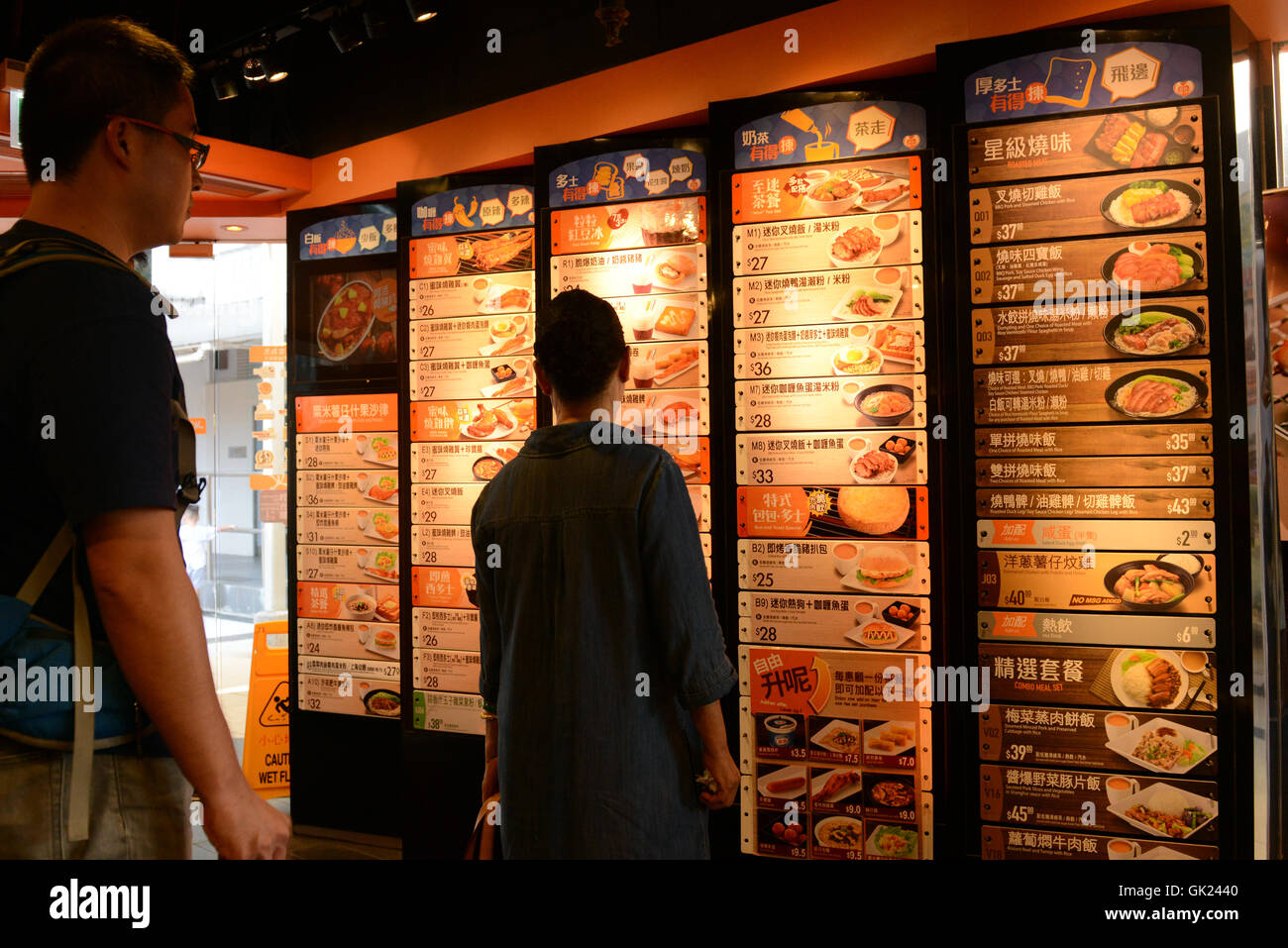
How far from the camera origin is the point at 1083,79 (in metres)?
2.81

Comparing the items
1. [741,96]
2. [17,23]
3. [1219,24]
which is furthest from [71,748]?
[17,23]

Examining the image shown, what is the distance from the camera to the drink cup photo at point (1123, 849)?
8.98 ft

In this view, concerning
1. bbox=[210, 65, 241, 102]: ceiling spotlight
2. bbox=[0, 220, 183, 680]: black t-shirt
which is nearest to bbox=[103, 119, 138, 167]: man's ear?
bbox=[0, 220, 183, 680]: black t-shirt

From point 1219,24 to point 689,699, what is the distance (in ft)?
9.13

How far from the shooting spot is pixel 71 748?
1191mm

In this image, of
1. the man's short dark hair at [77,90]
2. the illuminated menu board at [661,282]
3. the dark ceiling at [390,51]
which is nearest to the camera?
the man's short dark hair at [77,90]

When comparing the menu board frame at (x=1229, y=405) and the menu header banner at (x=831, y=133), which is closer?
the menu board frame at (x=1229, y=405)

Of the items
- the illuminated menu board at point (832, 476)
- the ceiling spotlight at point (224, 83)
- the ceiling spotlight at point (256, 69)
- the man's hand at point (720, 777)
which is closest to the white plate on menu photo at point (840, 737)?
the illuminated menu board at point (832, 476)

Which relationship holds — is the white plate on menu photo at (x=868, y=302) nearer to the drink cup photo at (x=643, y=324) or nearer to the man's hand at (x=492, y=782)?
the drink cup photo at (x=643, y=324)

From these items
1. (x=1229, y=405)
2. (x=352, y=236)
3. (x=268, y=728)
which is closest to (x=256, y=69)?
(x=352, y=236)

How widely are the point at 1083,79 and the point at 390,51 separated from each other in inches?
138

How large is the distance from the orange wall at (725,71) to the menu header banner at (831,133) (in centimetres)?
16

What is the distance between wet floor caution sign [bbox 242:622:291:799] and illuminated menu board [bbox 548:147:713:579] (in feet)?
10.1

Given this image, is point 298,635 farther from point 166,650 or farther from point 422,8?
point 166,650
